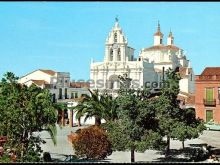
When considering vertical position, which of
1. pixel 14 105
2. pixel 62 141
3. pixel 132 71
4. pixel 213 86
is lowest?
pixel 62 141

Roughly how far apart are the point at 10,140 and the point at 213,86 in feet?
101

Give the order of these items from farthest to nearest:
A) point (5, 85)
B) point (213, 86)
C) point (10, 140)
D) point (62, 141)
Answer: point (213, 86), point (62, 141), point (5, 85), point (10, 140)

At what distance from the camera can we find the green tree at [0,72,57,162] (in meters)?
18.5

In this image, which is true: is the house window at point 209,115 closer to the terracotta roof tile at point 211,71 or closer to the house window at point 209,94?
the house window at point 209,94

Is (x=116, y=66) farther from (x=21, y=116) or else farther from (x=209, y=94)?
(x=21, y=116)

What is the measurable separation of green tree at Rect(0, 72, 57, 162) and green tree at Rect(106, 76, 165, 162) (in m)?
3.45

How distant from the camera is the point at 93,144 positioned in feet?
72.8

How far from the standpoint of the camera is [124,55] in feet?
249

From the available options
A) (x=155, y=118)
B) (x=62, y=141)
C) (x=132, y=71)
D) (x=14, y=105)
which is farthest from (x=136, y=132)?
(x=132, y=71)

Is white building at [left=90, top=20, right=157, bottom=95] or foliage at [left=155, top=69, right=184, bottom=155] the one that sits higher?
white building at [left=90, top=20, right=157, bottom=95]

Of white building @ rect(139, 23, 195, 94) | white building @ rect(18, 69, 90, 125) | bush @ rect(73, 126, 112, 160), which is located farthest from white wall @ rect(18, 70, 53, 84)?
bush @ rect(73, 126, 112, 160)

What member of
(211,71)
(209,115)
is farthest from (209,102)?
(211,71)

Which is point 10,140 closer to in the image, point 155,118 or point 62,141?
point 155,118

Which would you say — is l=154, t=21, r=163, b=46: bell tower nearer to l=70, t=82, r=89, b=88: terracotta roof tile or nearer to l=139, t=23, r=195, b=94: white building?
l=139, t=23, r=195, b=94: white building
